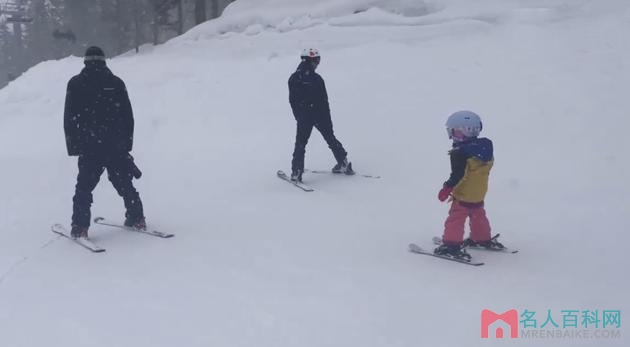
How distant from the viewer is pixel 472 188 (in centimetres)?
588

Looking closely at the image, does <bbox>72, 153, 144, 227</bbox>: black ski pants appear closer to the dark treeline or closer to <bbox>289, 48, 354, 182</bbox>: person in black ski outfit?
<bbox>289, 48, 354, 182</bbox>: person in black ski outfit

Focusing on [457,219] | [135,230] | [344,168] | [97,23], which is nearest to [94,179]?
[135,230]

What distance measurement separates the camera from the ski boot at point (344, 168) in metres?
10.1

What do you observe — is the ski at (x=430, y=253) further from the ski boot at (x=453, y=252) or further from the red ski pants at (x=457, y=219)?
the red ski pants at (x=457, y=219)

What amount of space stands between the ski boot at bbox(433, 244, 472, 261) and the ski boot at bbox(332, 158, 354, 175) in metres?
4.15

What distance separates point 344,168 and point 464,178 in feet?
14.4

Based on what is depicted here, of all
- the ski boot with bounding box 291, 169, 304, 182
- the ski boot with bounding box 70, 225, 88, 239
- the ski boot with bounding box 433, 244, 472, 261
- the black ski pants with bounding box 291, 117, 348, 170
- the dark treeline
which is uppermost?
the dark treeline

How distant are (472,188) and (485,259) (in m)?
0.78

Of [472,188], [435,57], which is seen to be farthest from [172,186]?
[435,57]

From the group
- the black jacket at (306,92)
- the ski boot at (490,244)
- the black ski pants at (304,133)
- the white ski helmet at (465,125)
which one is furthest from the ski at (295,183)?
the white ski helmet at (465,125)

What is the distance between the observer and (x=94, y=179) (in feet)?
22.2

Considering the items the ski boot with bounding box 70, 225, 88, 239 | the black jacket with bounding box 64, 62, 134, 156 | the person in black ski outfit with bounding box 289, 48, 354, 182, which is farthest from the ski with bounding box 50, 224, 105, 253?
the person in black ski outfit with bounding box 289, 48, 354, 182

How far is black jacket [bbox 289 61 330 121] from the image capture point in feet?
31.2

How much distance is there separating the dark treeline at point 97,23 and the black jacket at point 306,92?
865 inches
